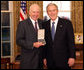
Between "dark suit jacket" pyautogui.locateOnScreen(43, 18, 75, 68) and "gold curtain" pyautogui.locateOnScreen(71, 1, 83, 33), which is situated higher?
"gold curtain" pyautogui.locateOnScreen(71, 1, 83, 33)

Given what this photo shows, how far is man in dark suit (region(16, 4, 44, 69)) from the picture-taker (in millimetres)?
2676

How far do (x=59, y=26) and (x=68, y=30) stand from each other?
14 cm

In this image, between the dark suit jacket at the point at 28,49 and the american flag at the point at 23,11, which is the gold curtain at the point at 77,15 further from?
the dark suit jacket at the point at 28,49

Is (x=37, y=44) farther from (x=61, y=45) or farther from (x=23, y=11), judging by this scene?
(x=23, y=11)

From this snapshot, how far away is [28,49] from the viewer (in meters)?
2.71

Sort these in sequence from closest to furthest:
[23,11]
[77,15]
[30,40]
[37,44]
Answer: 1. [37,44]
2. [30,40]
3. [23,11]
4. [77,15]

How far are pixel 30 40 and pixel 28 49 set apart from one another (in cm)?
13

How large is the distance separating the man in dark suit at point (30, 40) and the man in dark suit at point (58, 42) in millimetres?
138

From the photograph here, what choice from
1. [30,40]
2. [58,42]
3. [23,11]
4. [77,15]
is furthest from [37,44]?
[77,15]

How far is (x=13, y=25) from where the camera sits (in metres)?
5.78

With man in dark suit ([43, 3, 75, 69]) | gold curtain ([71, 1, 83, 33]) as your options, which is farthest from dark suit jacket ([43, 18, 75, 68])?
gold curtain ([71, 1, 83, 33])

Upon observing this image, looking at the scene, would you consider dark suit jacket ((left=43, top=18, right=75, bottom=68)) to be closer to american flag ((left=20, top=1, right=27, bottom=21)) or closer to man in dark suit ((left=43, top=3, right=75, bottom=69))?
man in dark suit ((left=43, top=3, right=75, bottom=69))

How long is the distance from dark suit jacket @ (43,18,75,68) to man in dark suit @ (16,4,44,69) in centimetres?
14

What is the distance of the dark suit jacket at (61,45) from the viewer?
2727 mm
